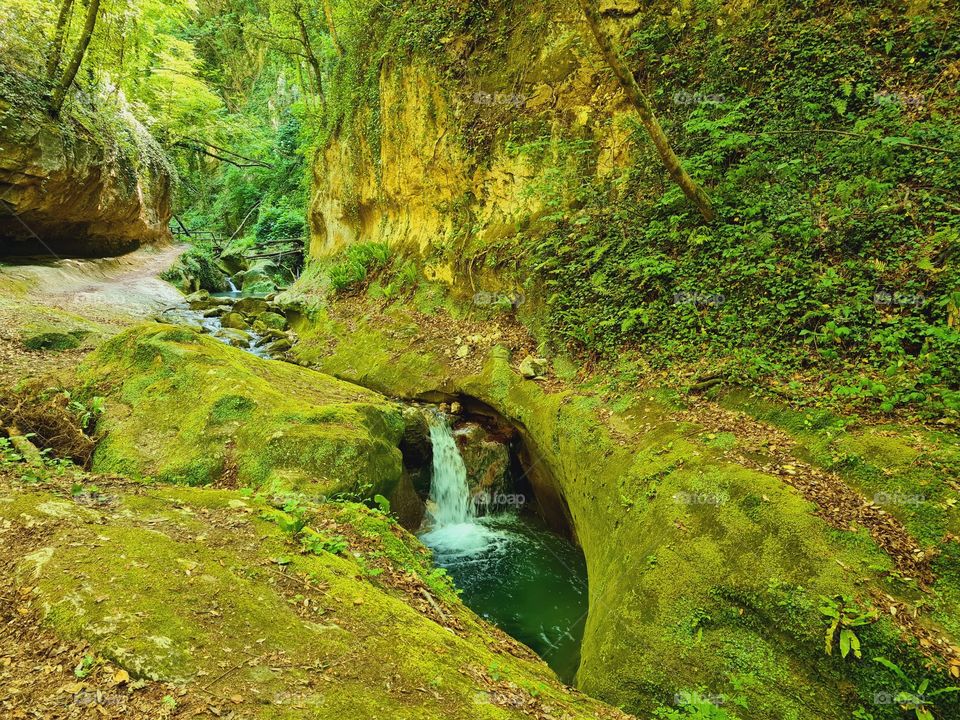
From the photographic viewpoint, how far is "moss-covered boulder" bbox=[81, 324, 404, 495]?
20.6ft

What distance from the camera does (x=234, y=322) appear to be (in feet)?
51.1

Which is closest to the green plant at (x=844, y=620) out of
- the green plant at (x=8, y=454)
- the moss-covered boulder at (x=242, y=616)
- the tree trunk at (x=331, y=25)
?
the moss-covered boulder at (x=242, y=616)

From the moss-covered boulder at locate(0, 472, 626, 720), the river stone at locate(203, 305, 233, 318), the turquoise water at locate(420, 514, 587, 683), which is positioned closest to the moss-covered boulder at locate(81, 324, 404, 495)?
the moss-covered boulder at locate(0, 472, 626, 720)

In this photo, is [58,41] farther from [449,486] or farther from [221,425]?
[449,486]

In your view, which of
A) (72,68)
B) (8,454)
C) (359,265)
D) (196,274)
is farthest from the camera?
(196,274)

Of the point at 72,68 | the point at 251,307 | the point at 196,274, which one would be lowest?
the point at 251,307

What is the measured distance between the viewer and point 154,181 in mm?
21453

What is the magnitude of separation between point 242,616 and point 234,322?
14.2 m

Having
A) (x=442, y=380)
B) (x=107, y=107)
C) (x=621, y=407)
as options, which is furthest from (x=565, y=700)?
(x=107, y=107)

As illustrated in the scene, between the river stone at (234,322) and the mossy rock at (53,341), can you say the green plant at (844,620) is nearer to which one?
the mossy rock at (53,341)

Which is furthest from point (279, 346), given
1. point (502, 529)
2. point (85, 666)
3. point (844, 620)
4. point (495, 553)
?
point (844, 620)

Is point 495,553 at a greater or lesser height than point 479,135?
lesser

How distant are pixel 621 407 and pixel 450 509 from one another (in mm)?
4075

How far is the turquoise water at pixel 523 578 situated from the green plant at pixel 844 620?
2920 mm
